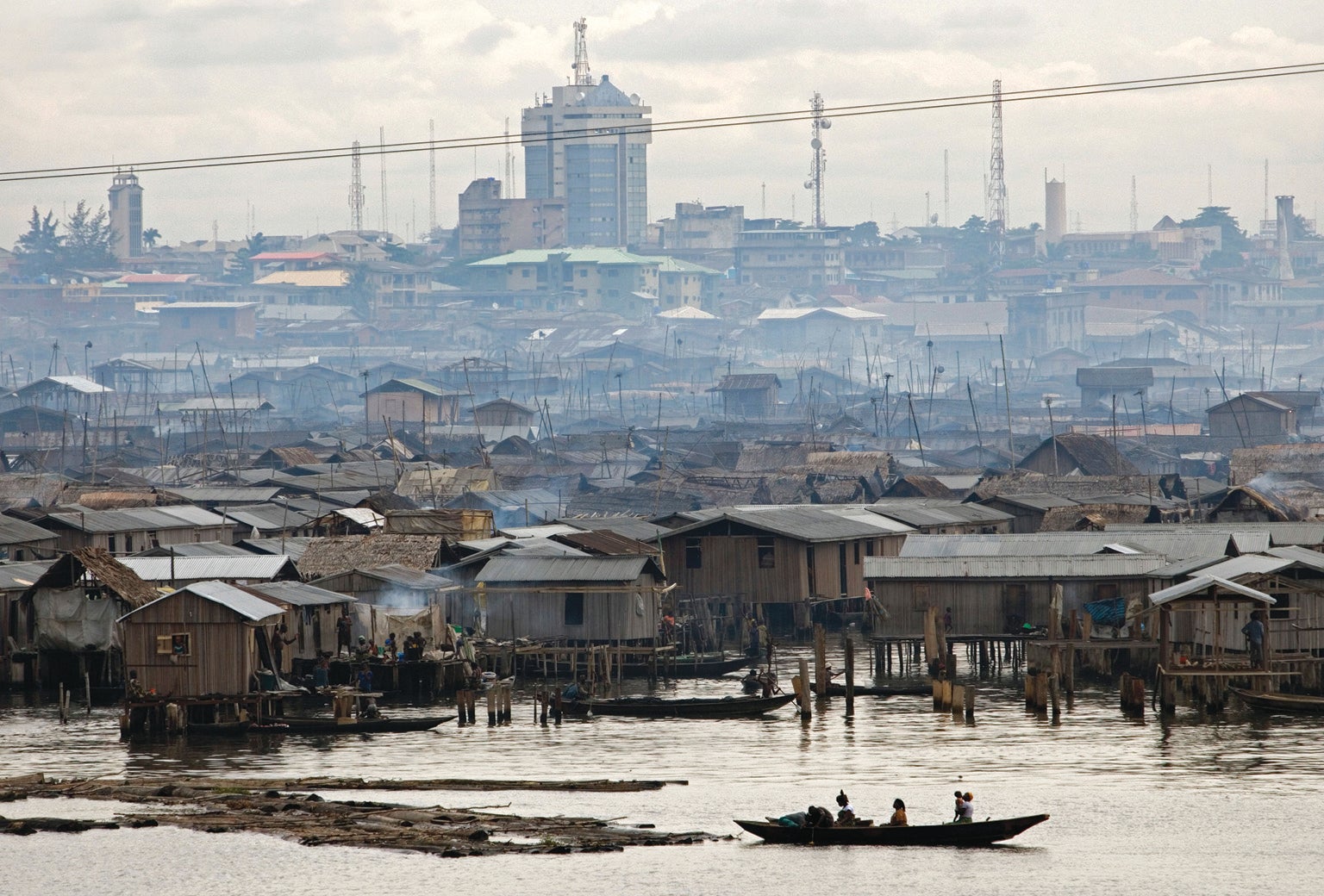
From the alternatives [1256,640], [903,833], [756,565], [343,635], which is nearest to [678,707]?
[343,635]

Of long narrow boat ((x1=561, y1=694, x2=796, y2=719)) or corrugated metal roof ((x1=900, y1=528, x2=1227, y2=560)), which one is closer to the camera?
long narrow boat ((x1=561, y1=694, x2=796, y2=719))

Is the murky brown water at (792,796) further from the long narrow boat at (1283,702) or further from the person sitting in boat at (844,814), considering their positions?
the person sitting in boat at (844,814)

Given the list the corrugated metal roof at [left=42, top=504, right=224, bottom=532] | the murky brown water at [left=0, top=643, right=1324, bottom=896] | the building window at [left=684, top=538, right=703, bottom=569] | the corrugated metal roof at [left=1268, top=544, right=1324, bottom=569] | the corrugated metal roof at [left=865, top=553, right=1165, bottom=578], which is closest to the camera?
the murky brown water at [left=0, top=643, right=1324, bottom=896]

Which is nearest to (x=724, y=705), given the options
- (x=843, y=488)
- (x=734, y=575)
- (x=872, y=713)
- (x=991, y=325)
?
(x=872, y=713)

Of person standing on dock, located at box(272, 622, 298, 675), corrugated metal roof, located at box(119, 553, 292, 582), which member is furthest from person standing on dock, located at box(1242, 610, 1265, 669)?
corrugated metal roof, located at box(119, 553, 292, 582)

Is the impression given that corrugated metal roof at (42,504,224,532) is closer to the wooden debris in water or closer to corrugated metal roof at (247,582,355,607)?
corrugated metal roof at (247,582,355,607)
